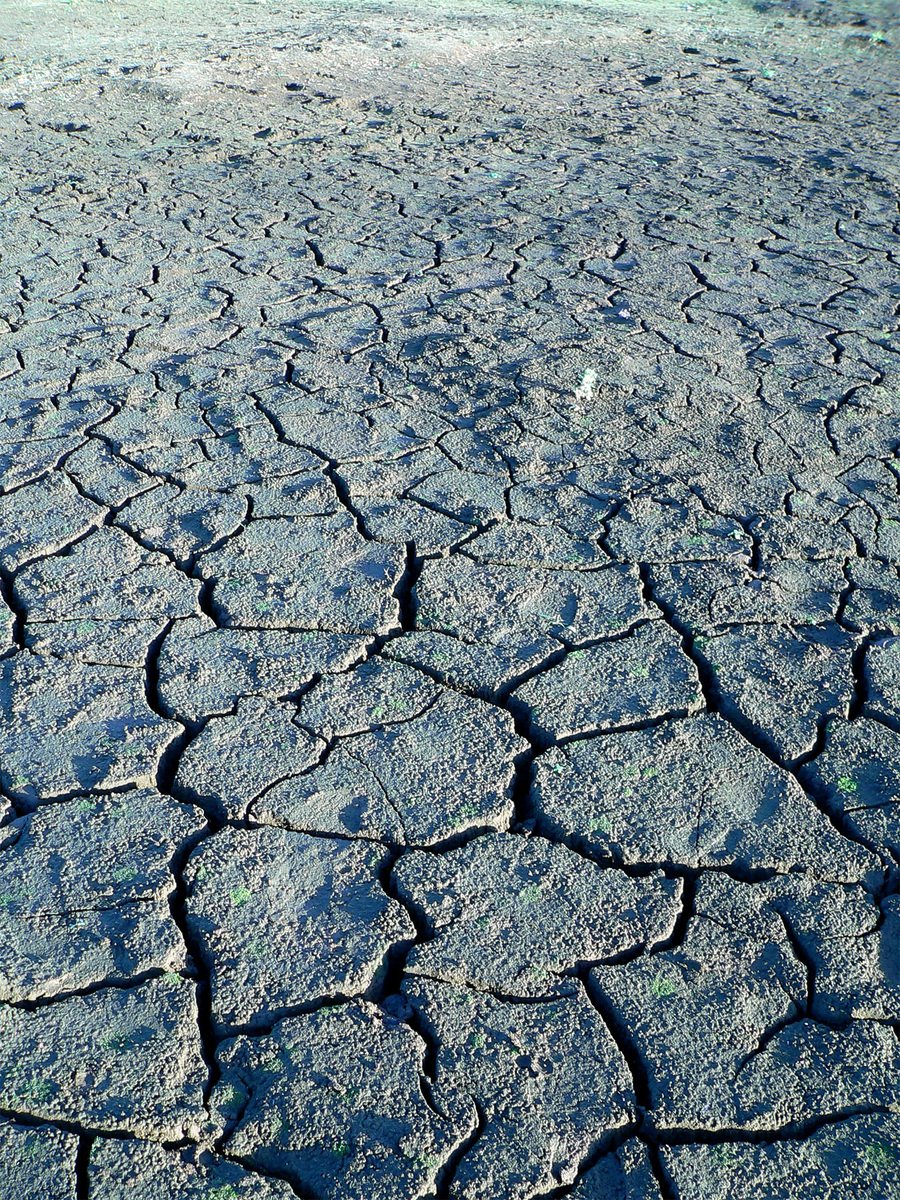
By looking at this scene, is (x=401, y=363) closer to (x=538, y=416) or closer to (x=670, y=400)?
(x=538, y=416)

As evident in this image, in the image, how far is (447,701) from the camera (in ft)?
8.27

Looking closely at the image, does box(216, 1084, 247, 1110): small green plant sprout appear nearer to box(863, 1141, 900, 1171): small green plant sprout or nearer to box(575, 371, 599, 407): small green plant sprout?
box(863, 1141, 900, 1171): small green plant sprout

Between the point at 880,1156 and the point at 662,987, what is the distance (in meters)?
0.44

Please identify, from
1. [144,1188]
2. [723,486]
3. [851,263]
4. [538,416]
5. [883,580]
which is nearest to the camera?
[144,1188]

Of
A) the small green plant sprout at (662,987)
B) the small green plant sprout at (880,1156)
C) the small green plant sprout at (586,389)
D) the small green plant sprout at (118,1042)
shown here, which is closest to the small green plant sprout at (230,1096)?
the small green plant sprout at (118,1042)

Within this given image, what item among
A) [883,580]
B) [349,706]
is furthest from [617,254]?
[349,706]

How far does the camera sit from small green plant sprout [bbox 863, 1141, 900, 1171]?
164 centimetres

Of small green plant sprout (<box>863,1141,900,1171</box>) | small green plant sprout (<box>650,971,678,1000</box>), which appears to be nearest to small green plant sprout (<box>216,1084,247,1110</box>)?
small green plant sprout (<box>650,971,678,1000</box>)

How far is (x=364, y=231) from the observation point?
5375mm

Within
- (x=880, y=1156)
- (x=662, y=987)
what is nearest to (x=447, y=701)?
(x=662, y=987)

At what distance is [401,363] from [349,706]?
204 cm

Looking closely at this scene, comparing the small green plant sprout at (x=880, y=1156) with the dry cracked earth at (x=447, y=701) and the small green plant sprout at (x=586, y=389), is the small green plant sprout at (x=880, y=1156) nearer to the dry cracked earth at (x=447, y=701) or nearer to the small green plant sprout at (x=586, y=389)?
the dry cracked earth at (x=447, y=701)

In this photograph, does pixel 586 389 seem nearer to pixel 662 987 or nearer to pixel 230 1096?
pixel 662 987

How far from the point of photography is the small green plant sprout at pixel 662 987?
1.88 meters
